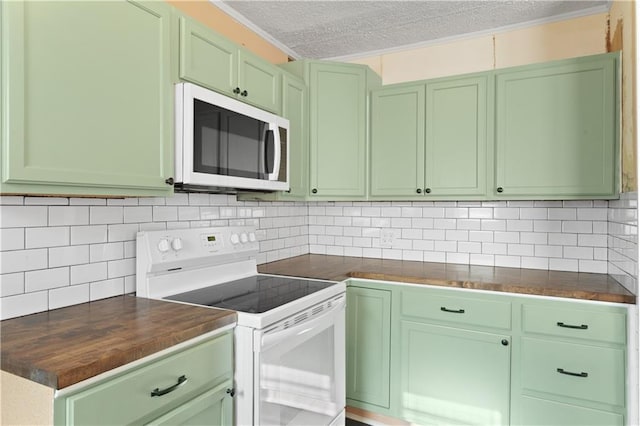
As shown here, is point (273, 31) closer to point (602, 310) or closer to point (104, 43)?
point (104, 43)

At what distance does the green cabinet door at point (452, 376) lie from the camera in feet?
6.88

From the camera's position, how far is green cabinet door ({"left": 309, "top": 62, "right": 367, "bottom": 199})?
264 centimetres

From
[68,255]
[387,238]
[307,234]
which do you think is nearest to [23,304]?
[68,255]

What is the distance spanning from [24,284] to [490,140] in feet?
7.89

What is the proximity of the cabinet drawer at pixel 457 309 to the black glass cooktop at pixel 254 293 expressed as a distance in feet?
1.69

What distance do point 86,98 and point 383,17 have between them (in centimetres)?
185

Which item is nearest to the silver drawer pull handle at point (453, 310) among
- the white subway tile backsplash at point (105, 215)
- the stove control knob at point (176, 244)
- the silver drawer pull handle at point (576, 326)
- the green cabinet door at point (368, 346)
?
the green cabinet door at point (368, 346)

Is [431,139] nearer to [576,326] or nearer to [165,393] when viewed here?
[576,326]

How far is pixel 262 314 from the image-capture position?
59.5 inches

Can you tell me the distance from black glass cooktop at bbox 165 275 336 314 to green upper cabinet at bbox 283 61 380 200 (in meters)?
0.70

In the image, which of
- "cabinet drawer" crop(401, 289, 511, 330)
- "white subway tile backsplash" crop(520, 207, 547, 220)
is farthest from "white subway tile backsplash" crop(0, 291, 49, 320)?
"white subway tile backsplash" crop(520, 207, 547, 220)

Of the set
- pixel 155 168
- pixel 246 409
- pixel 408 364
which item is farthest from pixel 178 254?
pixel 408 364

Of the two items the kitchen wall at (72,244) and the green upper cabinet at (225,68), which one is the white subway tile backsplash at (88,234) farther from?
the green upper cabinet at (225,68)

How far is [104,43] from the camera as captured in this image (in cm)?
138
